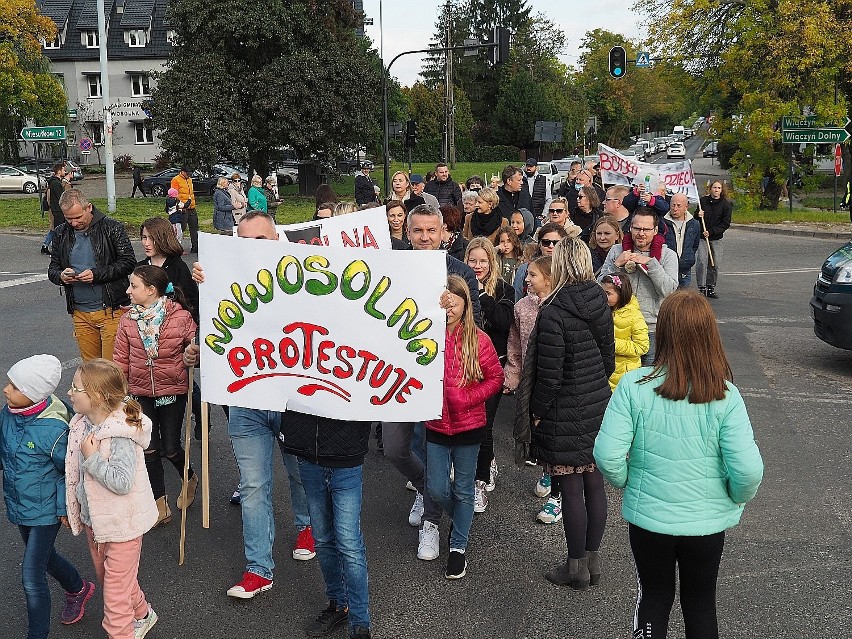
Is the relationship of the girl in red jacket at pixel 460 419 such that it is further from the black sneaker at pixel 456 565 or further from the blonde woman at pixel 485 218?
the blonde woman at pixel 485 218

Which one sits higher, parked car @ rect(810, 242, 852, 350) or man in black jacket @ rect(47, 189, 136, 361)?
man in black jacket @ rect(47, 189, 136, 361)

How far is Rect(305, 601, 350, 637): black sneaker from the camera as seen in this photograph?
14.9ft

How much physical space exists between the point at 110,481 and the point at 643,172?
11131 millimetres

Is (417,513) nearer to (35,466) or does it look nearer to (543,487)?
(543,487)

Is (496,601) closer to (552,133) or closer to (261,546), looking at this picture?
(261,546)

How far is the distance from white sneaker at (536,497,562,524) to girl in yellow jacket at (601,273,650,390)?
0.90m

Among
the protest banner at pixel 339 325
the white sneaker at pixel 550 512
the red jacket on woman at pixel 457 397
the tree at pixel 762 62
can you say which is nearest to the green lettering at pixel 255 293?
the protest banner at pixel 339 325

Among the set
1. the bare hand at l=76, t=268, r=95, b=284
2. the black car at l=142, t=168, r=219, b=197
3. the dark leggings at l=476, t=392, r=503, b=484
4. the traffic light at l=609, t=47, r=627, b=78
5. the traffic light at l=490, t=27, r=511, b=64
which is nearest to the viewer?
the dark leggings at l=476, t=392, r=503, b=484

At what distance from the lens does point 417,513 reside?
5930mm

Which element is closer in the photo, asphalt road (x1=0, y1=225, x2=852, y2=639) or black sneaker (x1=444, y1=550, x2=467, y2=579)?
asphalt road (x1=0, y1=225, x2=852, y2=639)

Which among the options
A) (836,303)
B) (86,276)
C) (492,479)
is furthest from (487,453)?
(836,303)

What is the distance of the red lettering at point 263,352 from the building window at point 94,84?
225 feet

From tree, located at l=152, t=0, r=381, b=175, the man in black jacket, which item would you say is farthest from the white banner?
tree, located at l=152, t=0, r=381, b=175

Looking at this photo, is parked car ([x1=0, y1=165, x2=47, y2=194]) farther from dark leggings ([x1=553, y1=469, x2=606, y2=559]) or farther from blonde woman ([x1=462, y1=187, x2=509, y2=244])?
dark leggings ([x1=553, y1=469, x2=606, y2=559])
